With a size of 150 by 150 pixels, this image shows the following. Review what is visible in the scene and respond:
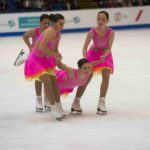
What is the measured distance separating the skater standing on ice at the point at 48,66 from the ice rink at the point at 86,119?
0.24 meters

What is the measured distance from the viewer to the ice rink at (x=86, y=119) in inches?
156

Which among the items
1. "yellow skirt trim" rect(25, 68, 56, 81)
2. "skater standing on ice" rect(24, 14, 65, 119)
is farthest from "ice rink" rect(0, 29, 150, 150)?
"yellow skirt trim" rect(25, 68, 56, 81)

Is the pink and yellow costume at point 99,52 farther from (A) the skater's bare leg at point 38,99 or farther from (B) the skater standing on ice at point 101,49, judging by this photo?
(A) the skater's bare leg at point 38,99

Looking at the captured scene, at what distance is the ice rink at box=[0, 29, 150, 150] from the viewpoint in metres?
3.97

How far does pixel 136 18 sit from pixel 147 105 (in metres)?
12.0

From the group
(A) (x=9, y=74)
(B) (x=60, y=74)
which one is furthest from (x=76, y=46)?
(B) (x=60, y=74)

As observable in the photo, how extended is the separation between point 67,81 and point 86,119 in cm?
46

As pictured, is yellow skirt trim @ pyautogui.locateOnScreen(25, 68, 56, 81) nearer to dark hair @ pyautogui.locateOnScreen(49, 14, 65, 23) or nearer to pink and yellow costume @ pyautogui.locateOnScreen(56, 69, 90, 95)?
pink and yellow costume @ pyautogui.locateOnScreen(56, 69, 90, 95)

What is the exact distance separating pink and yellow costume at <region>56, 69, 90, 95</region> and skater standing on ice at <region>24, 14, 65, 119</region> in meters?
0.15

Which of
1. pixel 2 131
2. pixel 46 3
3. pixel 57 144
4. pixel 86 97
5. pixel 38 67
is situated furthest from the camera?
pixel 46 3

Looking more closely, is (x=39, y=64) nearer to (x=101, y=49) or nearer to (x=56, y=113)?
(x=56, y=113)

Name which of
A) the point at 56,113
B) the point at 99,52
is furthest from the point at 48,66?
the point at 99,52

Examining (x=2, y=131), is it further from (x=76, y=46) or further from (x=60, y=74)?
(x=76, y=46)

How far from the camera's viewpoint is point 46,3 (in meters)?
16.2
